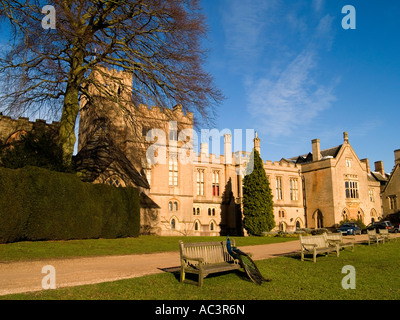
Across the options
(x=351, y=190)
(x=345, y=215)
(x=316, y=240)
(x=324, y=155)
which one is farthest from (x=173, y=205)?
(x=324, y=155)

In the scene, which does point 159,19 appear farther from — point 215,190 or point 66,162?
point 215,190

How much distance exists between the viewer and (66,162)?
16531mm

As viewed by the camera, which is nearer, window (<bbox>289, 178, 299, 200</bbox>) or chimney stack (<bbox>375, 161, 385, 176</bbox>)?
window (<bbox>289, 178, 299, 200</bbox>)

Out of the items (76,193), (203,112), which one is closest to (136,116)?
(203,112)

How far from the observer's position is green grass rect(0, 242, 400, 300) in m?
6.48

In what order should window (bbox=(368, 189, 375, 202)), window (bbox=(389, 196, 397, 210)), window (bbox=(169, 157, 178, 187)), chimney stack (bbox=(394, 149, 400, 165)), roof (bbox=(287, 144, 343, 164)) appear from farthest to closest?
chimney stack (bbox=(394, 149, 400, 165))
window (bbox=(368, 189, 375, 202))
window (bbox=(389, 196, 397, 210))
roof (bbox=(287, 144, 343, 164))
window (bbox=(169, 157, 178, 187))

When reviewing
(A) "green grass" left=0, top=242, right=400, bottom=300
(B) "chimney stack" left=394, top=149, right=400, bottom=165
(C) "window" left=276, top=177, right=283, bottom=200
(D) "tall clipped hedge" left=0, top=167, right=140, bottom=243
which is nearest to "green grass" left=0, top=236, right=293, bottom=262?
(D) "tall clipped hedge" left=0, top=167, right=140, bottom=243

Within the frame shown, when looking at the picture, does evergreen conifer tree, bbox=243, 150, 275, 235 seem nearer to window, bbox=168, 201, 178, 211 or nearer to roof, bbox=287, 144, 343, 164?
window, bbox=168, 201, 178, 211

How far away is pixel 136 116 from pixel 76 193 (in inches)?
178

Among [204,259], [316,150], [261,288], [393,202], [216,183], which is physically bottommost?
[261,288]

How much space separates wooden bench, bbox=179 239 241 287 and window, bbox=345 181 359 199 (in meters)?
36.6

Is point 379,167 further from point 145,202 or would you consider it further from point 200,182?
point 145,202

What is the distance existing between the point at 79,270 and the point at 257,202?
26.2 meters

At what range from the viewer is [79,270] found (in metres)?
9.51
